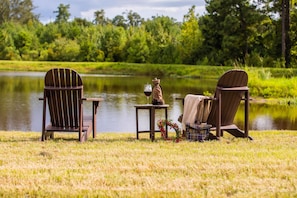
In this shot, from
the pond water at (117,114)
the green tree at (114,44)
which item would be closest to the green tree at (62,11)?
the green tree at (114,44)

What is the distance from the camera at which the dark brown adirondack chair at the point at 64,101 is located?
645 cm

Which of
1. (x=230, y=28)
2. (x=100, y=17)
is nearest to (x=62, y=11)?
(x=100, y=17)

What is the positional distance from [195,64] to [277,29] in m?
6.81

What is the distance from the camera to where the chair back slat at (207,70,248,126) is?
6.50 m

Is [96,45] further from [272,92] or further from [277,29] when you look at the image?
[272,92]

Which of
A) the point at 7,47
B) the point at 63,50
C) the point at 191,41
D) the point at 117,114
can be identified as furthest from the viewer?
the point at 7,47

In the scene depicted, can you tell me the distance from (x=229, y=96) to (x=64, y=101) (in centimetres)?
239

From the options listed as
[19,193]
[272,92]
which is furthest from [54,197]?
[272,92]

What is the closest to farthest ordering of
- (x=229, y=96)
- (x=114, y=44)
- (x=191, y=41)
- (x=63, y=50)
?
1. (x=229, y=96)
2. (x=191, y=41)
3. (x=114, y=44)
4. (x=63, y=50)

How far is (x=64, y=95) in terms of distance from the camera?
6.57 metres

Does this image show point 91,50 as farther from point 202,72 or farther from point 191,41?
point 202,72

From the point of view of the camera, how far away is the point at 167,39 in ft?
134

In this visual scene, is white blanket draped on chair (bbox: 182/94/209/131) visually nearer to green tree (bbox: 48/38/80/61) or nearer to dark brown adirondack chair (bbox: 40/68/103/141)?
dark brown adirondack chair (bbox: 40/68/103/141)

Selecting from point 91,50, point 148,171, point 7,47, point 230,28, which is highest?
point 230,28
